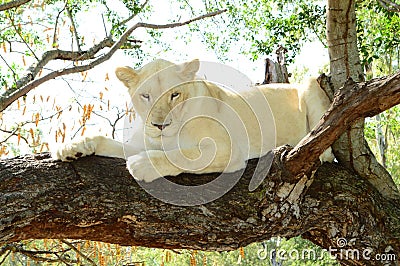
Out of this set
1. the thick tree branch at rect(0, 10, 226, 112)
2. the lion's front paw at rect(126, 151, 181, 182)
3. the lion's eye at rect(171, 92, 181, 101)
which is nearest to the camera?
the lion's front paw at rect(126, 151, 181, 182)

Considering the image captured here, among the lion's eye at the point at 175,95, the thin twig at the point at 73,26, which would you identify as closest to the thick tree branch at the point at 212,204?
the lion's eye at the point at 175,95

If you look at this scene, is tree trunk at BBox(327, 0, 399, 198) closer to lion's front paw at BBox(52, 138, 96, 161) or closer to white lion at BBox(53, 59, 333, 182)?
white lion at BBox(53, 59, 333, 182)

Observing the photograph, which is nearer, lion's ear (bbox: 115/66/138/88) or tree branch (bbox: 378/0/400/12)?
lion's ear (bbox: 115/66/138/88)

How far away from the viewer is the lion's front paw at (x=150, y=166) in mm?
2855

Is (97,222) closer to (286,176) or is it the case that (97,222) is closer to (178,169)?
(178,169)

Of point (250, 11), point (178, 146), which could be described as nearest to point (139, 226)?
point (178, 146)

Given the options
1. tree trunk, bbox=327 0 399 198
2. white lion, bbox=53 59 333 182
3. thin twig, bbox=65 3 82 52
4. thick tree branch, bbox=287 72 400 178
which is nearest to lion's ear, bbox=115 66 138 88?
white lion, bbox=53 59 333 182

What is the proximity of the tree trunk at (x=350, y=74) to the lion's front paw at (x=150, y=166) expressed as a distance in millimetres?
1177

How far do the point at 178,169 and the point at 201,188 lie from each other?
0.50ft

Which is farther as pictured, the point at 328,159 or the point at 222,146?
the point at 328,159

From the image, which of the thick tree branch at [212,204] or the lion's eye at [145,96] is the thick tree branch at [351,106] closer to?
the thick tree branch at [212,204]

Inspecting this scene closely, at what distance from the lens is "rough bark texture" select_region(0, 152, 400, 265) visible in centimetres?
269

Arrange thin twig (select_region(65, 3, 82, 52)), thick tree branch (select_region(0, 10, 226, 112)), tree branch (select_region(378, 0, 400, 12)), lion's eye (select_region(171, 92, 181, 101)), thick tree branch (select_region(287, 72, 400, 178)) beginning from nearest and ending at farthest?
thick tree branch (select_region(287, 72, 400, 178)) → lion's eye (select_region(171, 92, 181, 101)) → tree branch (select_region(378, 0, 400, 12)) → thick tree branch (select_region(0, 10, 226, 112)) → thin twig (select_region(65, 3, 82, 52))

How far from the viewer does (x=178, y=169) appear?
116 inches
